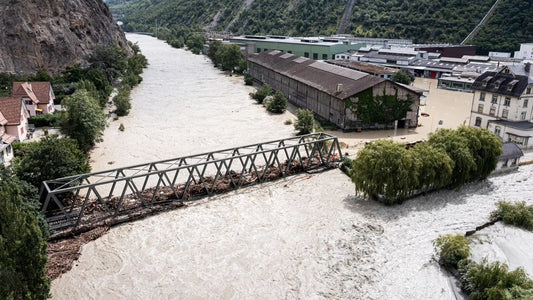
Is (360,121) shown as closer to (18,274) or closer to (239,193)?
(239,193)

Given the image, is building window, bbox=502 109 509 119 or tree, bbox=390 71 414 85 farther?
tree, bbox=390 71 414 85

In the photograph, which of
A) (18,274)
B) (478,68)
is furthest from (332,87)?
(478,68)

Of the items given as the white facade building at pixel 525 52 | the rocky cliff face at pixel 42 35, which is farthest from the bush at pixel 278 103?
the white facade building at pixel 525 52

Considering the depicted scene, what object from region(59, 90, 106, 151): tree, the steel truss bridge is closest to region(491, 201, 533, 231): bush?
the steel truss bridge

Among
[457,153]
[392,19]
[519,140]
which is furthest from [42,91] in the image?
[392,19]

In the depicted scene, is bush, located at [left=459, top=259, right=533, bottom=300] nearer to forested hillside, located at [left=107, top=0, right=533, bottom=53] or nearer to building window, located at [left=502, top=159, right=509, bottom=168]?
building window, located at [left=502, top=159, right=509, bottom=168]

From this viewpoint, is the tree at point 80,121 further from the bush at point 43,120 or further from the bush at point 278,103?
the bush at point 278,103
